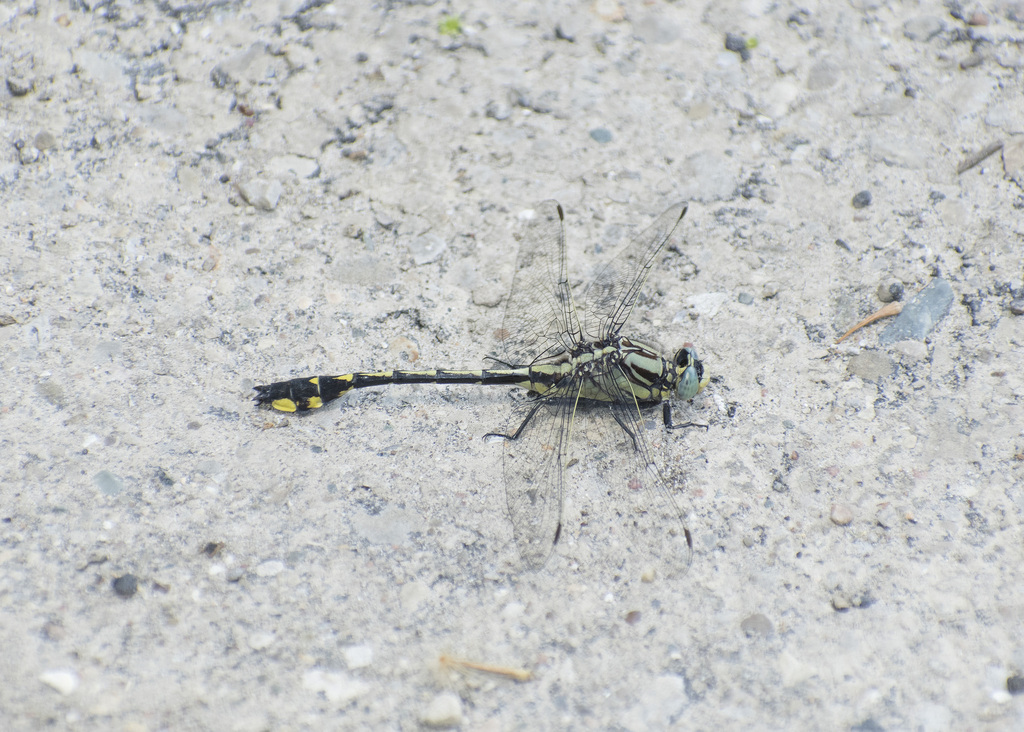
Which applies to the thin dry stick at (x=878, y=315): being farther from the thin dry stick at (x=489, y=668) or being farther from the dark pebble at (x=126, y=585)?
the dark pebble at (x=126, y=585)

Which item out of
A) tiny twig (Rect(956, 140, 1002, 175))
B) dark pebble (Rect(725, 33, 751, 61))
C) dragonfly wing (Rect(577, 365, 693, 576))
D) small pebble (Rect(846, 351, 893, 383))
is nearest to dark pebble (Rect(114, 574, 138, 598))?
dragonfly wing (Rect(577, 365, 693, 576))

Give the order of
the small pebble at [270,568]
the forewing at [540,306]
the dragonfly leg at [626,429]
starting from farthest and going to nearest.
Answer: the forewing at [540,306] → the dragonfly leg at [626,429] → the small pebble at [270,568]

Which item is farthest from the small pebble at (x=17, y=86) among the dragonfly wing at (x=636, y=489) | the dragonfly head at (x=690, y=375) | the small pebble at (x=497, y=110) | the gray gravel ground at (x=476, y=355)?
the dragonfly head at (x=690, y=375)

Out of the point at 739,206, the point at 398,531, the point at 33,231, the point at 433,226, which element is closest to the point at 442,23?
the point at 433,226

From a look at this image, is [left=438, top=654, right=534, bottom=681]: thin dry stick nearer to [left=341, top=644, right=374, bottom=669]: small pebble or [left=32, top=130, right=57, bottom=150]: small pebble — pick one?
[left=341, top=644, right=374, bottom=669]: small pebble

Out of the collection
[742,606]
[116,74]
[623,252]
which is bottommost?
[742,606]

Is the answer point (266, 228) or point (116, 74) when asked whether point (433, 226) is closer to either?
point (266, 228)
